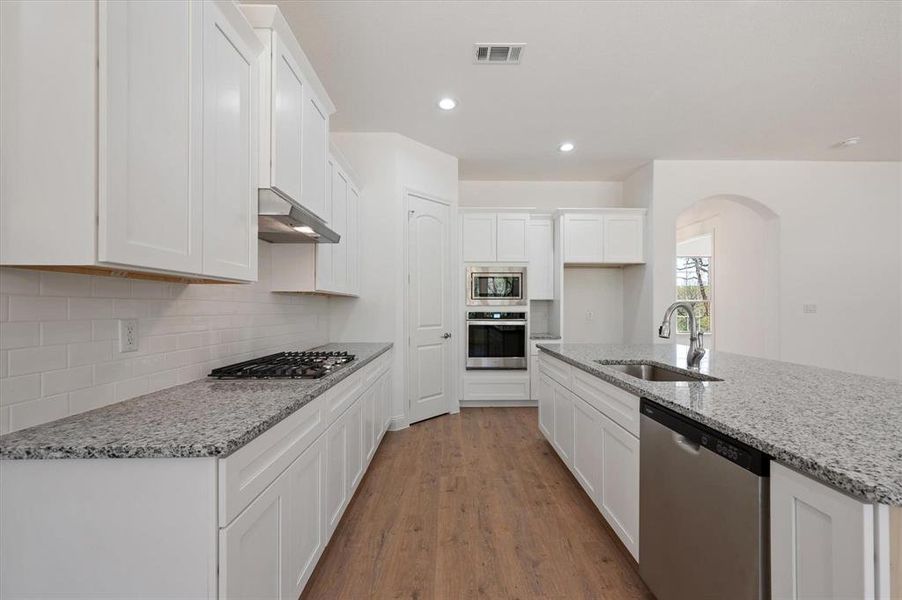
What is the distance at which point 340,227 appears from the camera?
3031 millimetres

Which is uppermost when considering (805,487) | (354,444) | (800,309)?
(800,309)

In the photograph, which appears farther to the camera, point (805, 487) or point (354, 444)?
point (354, 444)

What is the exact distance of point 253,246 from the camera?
1.62 metres

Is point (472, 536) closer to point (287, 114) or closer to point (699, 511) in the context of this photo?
point (699, 511)

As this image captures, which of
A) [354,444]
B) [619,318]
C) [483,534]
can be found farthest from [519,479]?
[619,318]

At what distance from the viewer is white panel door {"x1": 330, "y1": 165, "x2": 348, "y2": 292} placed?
2859 millimetres

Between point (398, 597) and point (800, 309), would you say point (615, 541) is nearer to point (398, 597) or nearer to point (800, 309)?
point (398, 597)

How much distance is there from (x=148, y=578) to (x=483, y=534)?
1548mm

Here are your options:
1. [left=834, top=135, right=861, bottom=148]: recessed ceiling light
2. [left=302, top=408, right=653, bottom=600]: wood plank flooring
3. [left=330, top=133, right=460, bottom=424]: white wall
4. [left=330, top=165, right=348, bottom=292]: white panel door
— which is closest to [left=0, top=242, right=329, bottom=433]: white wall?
[left=330, top=165, right=348, bottom=292]: white panel door

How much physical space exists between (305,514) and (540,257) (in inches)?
156

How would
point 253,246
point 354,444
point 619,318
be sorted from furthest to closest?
point 619,318
point 354,444
point 253,246

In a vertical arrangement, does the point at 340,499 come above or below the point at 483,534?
above

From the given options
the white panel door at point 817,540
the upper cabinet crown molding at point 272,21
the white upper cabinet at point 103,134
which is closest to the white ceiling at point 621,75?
the upper cabinet crown molding at point 272,21

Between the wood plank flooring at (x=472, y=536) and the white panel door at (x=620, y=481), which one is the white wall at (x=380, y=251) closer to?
the wood plank flooring at (x=472, y=536)
